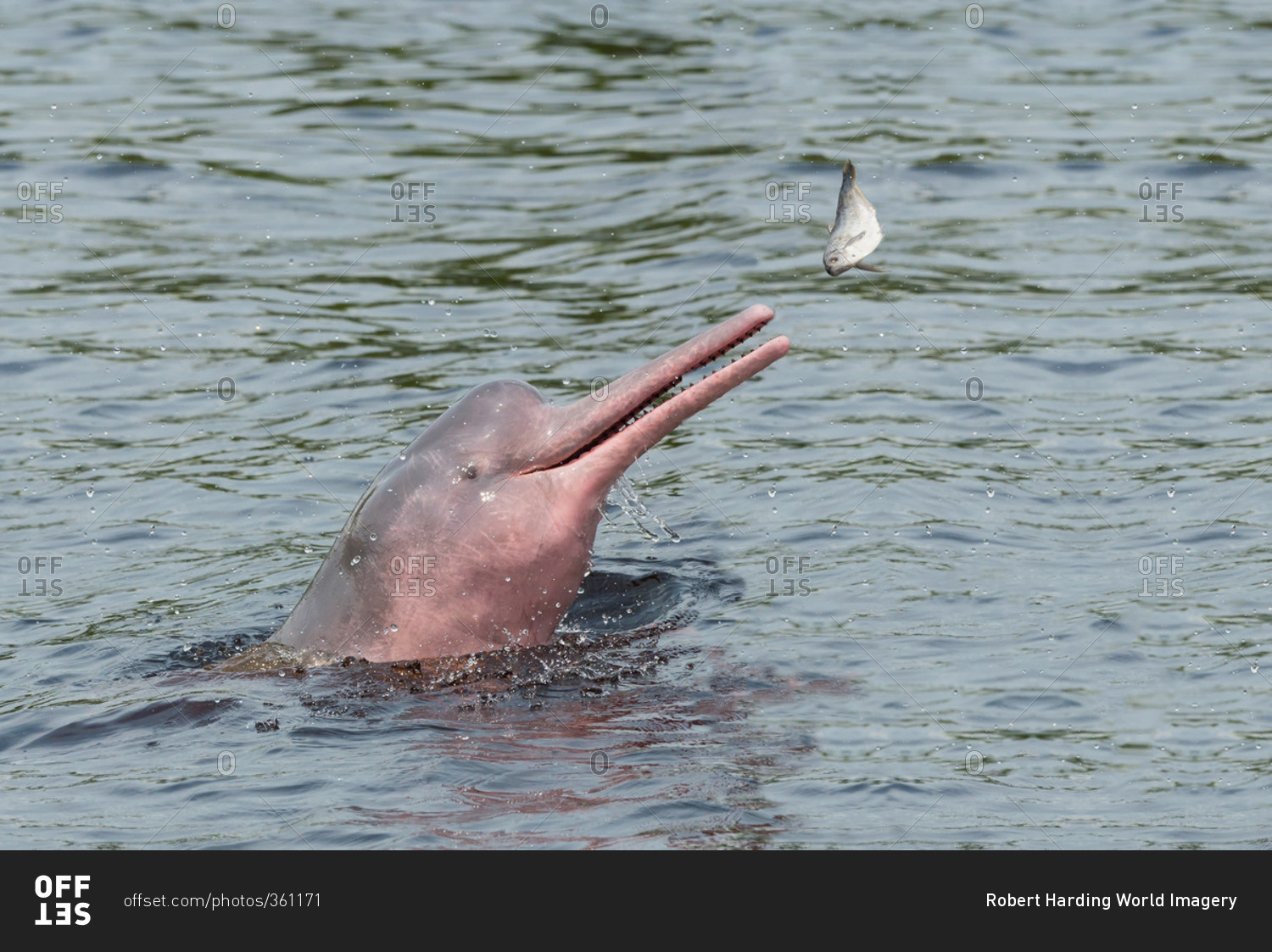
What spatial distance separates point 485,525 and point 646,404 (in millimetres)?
1047

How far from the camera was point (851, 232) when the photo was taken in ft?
31.6

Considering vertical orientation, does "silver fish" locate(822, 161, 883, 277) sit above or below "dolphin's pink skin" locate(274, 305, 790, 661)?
above

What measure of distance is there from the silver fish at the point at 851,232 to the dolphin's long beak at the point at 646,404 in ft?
2.40

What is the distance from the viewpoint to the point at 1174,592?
10344mm

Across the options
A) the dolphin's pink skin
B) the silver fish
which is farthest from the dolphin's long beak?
the silver fish

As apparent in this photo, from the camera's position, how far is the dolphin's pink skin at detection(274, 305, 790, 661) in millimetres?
9531

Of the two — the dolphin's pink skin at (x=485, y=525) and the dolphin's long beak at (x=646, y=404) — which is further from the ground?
the dolphin's long beak at (x=646, y=404)

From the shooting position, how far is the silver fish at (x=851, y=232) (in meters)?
9.52

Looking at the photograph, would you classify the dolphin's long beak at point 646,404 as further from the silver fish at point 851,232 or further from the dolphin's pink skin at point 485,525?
the silver fish at point 851,232

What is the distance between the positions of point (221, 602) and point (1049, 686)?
515 cm

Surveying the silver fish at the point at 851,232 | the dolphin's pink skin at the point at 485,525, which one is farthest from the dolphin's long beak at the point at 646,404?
the silver fish at the point at 851,232

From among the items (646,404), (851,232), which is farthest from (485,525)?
(851,232)

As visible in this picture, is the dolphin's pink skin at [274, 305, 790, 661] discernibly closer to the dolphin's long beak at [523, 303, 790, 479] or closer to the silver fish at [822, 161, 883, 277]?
the dolphin's long beak at [523, 303, 790, 479]

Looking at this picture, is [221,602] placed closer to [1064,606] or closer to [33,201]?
[1064,606]
